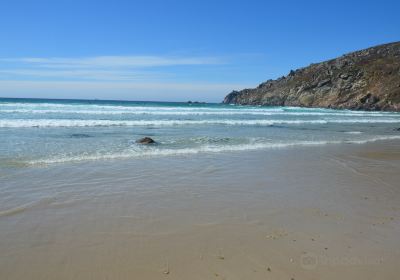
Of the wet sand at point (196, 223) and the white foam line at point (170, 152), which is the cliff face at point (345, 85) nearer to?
the white foam line at point (170, 152)

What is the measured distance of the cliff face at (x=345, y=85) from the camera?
6848 cm

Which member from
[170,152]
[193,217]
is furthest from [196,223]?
[170,152]

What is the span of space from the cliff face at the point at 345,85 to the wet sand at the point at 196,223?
62477 mm

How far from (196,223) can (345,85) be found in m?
79.0

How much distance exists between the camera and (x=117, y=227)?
5.62 m

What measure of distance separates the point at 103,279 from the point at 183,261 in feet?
3.04

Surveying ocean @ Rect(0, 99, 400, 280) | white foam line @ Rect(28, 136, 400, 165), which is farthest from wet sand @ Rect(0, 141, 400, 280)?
white foam line @ Rect(28, 136, 400, 165)

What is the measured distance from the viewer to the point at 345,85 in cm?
7838

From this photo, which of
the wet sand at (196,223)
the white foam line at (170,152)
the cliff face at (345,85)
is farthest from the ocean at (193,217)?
the cliff face at (345,85)

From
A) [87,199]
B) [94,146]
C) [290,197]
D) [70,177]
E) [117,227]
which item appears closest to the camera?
[117,227]

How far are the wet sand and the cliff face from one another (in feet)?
205

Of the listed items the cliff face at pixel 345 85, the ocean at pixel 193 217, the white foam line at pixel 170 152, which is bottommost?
the white foam line at pixel 170 152

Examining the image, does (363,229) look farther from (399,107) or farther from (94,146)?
(399,107)

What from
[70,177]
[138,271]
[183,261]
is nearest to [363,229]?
[183,261]
